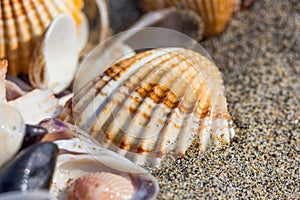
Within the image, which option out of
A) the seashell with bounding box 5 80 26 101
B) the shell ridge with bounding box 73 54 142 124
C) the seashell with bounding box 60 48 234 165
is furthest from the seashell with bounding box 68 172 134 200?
the seashell with bounding box 5 80 26 101

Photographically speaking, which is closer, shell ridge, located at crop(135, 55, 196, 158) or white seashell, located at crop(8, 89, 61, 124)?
shell ridge, located at crop(135, 55, 196, 158)

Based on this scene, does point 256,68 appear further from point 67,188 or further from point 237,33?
point 67,188

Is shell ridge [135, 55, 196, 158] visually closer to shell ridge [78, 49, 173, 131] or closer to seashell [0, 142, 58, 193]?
shell ridge [78, 49, 173, 131]

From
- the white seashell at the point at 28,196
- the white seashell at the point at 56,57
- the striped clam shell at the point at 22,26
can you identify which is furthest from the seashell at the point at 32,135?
Answer: the striped clam shell at the point at 22,26

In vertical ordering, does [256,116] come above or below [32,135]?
below

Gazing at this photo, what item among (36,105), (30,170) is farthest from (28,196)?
(36,105)

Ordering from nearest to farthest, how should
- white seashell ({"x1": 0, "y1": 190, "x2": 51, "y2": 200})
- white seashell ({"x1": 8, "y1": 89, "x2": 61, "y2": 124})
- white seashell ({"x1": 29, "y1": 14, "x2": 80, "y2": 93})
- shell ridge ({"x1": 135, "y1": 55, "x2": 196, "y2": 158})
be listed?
white seashell ({"x1": 0, "y1": 190, "x2": 51, "y2": 200}) → shell ridge ({"x1": 135, "y1": 55, "x2": 196, "y2": 158}) → white seashell ({"x1": 8, "y1": 89, "x2": 61, "y2": 124}) → white seashell ({"x1": 29, "y1": 14, "x2": 80, "y2": 93})

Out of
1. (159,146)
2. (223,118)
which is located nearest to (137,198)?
(159,146)

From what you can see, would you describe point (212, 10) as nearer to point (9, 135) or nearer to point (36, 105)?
point (36, 105)
